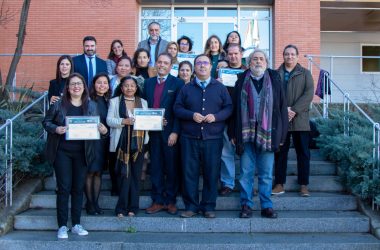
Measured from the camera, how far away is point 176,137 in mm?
5816

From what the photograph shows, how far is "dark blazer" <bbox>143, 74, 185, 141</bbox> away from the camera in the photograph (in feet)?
19.3

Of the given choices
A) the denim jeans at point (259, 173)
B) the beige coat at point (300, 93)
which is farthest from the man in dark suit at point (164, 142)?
the beige coat at point (300, 93)

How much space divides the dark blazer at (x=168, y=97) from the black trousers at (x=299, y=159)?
1.57 metres

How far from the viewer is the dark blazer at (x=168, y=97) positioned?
5891 mm

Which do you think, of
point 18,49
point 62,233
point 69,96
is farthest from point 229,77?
point 18,49

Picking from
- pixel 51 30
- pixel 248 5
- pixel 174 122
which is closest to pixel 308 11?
pixel 248 5

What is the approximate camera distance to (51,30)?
13.0 metres

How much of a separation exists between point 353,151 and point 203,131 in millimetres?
2137

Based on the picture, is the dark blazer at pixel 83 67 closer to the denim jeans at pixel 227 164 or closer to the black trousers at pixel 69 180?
the black trousers at pixel 69 180

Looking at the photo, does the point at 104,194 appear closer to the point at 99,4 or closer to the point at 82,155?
the point at 82,155

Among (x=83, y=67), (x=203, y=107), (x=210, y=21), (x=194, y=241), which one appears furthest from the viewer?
(x=210, y=21)

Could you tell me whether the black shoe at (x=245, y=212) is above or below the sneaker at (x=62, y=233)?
above

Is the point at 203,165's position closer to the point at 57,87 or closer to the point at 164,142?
the point at 164,142

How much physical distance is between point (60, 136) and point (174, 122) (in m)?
1.46
